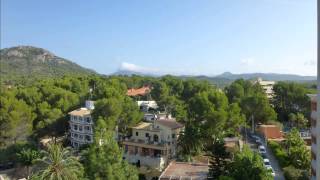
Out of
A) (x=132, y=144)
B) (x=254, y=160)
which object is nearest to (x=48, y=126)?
(x=132, y=144)

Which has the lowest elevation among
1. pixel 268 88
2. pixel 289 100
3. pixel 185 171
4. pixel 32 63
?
pixel 185 171

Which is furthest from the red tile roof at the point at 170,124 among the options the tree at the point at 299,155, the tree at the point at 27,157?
the tree at the point at 27,157

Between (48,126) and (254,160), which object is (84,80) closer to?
(48,126)

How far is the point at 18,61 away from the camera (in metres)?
173

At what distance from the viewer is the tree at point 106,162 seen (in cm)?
3188

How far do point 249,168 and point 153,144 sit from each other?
17.4m

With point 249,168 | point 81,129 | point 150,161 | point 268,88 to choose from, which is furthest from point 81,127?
point 268,88

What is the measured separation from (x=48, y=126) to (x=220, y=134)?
2408 centimetres

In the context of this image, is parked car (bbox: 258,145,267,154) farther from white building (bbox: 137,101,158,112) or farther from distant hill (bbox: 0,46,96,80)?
distant hill (bbox: 0,46,96,80)

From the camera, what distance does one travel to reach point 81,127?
56094 millimetres

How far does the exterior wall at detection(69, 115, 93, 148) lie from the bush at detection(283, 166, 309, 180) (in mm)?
27695

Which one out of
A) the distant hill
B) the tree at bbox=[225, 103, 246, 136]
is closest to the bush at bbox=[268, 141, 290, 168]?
the tree at bbox=[225, 103, 246, 136]

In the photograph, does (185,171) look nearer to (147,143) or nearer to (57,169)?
(147,143)

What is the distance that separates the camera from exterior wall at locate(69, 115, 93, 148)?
5550 cm
